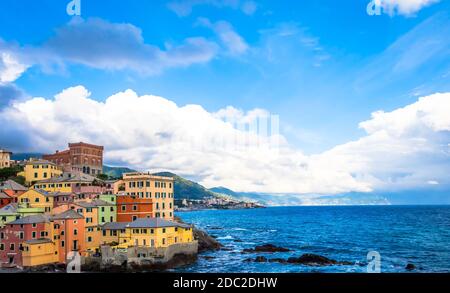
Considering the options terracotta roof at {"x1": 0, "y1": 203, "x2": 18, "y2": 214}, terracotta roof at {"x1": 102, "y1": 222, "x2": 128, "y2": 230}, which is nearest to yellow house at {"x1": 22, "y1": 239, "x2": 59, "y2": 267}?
terracotta roof at {"x1": 102, "y1": 222, "x2": 128, "y2": 230}

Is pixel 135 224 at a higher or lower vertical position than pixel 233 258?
higher

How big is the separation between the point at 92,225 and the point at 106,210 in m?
2.53

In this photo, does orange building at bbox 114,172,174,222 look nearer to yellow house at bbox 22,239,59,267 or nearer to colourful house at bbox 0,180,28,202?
yellow house at bbox 22,239,59,267

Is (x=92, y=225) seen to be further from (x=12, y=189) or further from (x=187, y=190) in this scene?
(x=187, y=190)

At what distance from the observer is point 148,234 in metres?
32.2

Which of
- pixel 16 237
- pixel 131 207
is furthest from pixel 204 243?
pixel 16 237

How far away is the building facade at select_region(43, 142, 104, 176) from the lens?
57.6m

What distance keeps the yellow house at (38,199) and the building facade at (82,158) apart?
2019 centimetres

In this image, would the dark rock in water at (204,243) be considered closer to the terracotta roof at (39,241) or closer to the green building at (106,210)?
the green building at (106,210)

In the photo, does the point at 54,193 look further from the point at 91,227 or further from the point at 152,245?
the point at 152,245

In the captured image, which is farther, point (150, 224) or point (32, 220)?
point (150, 224)
